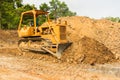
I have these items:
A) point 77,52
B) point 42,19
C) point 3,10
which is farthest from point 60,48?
point 42,19

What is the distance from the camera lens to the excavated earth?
44.4 feet

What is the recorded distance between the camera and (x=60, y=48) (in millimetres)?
17812

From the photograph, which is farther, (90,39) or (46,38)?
(90,39)

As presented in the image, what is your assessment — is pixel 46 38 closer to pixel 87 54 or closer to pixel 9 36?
pixel 87 54

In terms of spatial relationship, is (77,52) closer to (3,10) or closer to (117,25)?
(117,25)

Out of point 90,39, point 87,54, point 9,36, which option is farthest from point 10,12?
point 87,54

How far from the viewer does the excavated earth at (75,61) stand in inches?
533

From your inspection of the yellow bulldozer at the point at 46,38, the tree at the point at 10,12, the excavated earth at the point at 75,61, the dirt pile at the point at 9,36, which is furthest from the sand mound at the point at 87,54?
the tree at the point at 10,12

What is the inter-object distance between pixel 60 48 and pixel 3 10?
78.9 ft

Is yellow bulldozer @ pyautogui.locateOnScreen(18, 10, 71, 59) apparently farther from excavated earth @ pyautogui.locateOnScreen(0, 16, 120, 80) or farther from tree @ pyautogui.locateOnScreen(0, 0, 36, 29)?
tree @ pyautogui.locateOnScreen(0, 0, 36, 29)

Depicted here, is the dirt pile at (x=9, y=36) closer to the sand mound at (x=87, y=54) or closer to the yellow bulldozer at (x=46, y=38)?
the yellow bulldozer at (x=46, y=38)

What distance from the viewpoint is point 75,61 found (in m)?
17.3

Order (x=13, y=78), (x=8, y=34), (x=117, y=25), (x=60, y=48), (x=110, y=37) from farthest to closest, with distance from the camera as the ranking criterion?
(x=8, y=34), (x=117, y=25), (x=110, y=37), (x=60, y=48), (x=13, y=78)

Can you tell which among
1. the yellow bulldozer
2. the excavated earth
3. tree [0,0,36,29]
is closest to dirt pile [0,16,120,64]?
the excavated earth
